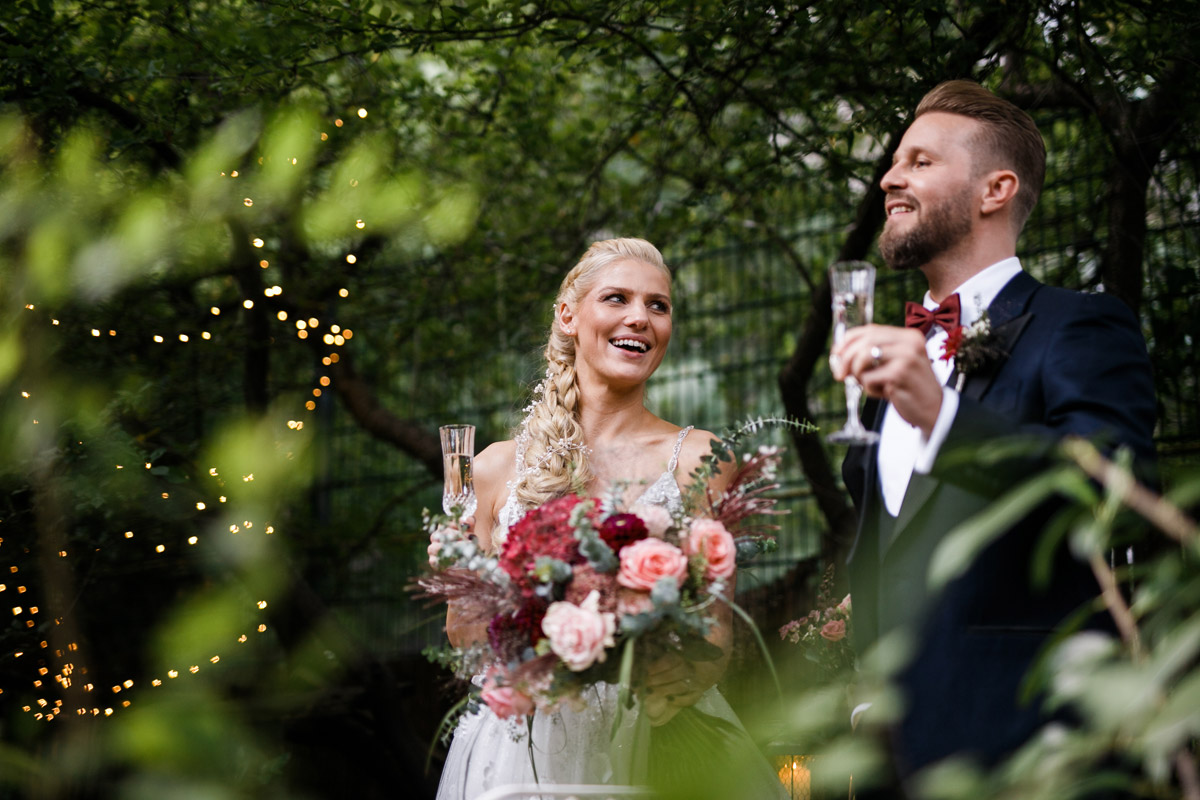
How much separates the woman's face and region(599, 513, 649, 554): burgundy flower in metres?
1.03

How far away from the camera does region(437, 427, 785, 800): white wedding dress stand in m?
2.51

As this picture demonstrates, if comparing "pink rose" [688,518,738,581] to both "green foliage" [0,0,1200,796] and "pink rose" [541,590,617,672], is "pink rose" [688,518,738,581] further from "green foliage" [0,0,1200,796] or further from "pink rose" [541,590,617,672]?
"green foliage" [0,0,1200,796]

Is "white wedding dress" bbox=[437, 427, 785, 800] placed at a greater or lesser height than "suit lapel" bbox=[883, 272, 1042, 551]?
lesser

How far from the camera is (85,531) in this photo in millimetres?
3957

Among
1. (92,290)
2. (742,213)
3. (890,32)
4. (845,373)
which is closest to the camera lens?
(845,373)

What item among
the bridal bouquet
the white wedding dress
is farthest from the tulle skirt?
the bridal bouquet

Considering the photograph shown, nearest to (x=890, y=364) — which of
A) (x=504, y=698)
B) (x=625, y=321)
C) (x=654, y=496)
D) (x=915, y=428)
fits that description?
(x=915, y=428)

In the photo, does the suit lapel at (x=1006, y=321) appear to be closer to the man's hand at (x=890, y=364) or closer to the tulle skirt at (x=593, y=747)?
the man's hand at (x=890, y=364)

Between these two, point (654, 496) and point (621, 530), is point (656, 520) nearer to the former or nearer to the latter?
point (621, 530)

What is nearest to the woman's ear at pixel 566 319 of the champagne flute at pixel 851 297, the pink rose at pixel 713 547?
the pink rose at pixel 713 547

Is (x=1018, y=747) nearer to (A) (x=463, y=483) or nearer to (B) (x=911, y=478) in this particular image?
(B) (x=911, y=478)

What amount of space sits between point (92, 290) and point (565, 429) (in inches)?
80.9

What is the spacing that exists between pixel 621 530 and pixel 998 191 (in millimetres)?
959

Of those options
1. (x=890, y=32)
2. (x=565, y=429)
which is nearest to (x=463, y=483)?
(x=565, y=429)
